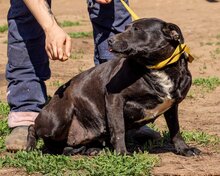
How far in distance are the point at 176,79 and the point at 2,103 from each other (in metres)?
2.80

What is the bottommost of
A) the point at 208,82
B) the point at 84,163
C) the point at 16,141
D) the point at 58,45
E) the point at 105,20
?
the point at 208,82

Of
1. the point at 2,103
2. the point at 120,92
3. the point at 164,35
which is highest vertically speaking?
the point at 164,35

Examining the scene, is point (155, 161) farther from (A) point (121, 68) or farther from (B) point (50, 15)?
(B) point (50, 15)

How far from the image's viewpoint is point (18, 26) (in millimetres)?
5480

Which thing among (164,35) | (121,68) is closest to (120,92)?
(121,68)

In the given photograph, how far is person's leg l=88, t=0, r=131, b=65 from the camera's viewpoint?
5.46 metres

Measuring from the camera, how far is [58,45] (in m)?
4.13

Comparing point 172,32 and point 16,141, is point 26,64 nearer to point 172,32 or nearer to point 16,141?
point 16,141

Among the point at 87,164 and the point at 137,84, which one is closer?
the point at 87,164

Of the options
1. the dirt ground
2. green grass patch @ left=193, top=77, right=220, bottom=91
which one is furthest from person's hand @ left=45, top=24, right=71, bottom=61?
green grass patch @ left=193, top=77, right=220, bottom=91

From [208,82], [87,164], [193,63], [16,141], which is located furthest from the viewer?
[193,63]

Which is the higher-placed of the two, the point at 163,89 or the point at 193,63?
the point at 163,89

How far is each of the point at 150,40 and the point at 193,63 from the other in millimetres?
5438

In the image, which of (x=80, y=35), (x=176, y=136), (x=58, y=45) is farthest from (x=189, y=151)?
(x=80, y=35)
